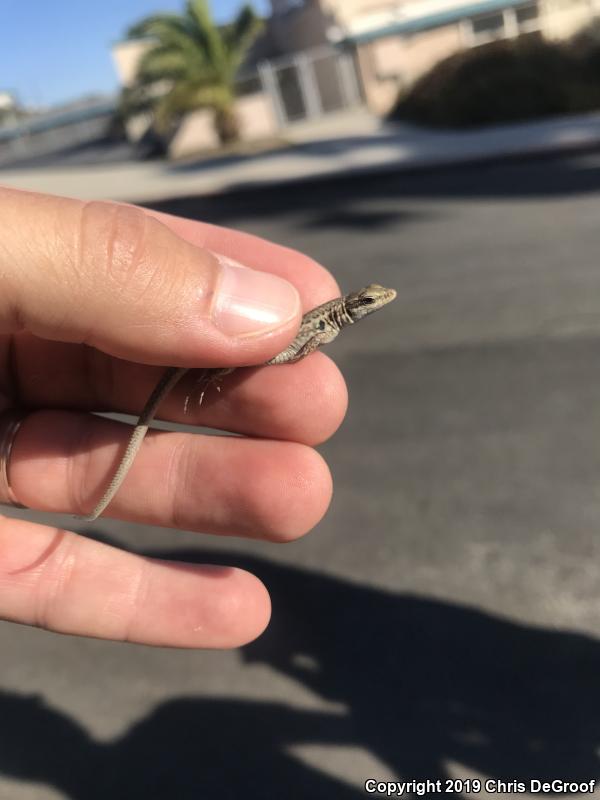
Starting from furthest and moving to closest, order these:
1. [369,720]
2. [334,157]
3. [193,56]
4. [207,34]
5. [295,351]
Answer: [193,56] < [207,34] < [334,157] < [369,720] < [295,351]

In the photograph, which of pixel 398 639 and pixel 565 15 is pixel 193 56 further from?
pixel 398 639

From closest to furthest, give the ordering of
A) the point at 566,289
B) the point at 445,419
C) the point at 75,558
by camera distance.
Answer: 1. the point at 75,558
2. the point at 445,419
3. the point at 566,289

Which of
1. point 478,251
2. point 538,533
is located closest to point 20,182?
point 478,251

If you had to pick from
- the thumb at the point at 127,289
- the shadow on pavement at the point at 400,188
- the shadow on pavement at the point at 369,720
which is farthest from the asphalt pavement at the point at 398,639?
the shadow on pavement at the point at 400,188

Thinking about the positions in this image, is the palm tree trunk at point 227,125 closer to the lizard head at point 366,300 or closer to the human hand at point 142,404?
the lizard head at point 366,300

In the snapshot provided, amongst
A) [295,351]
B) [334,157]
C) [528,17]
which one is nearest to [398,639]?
[295,351]

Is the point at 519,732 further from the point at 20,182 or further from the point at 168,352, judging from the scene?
the point at 20,182
